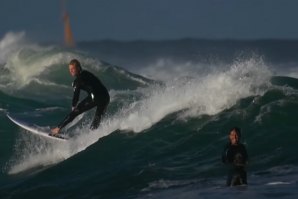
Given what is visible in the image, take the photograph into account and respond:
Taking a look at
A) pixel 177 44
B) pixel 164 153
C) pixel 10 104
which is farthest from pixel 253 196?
pixel 177 44

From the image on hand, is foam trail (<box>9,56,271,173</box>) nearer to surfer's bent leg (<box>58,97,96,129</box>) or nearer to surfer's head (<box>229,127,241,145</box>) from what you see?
surfer's bent leg (<box>58,97,96,129</box>)

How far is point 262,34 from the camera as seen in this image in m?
64.1

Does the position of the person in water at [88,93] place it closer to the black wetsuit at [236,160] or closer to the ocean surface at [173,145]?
the ocean surface at [173,145]

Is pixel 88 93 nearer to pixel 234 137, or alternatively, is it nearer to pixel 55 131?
pixel 55 131

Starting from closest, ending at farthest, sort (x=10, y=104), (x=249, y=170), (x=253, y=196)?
(x=253, y=196)
(x=249, y=170)
(x=10, y=104)

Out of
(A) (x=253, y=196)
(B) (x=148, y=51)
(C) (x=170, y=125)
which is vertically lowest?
(A) (x=253, y=196)

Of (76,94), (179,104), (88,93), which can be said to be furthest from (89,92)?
(179,104)

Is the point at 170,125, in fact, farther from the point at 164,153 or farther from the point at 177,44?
the point at 177,44

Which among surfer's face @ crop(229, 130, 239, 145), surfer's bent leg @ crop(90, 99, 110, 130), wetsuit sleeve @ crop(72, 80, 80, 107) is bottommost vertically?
surfer's face @ crop(229, 130, 239, 145)

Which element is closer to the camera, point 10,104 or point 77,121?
point 77,121

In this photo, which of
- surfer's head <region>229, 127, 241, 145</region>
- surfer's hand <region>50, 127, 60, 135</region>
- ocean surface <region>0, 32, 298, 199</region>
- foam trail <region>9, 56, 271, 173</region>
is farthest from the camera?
foam trail <region>9, 56, 271, 173</region>

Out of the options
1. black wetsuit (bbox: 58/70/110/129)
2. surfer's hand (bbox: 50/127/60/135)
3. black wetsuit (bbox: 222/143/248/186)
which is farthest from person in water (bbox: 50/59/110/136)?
black wetsuit (bbox: 222/143/248/186)

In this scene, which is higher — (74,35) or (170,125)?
(74,35)

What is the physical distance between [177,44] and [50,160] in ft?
147
